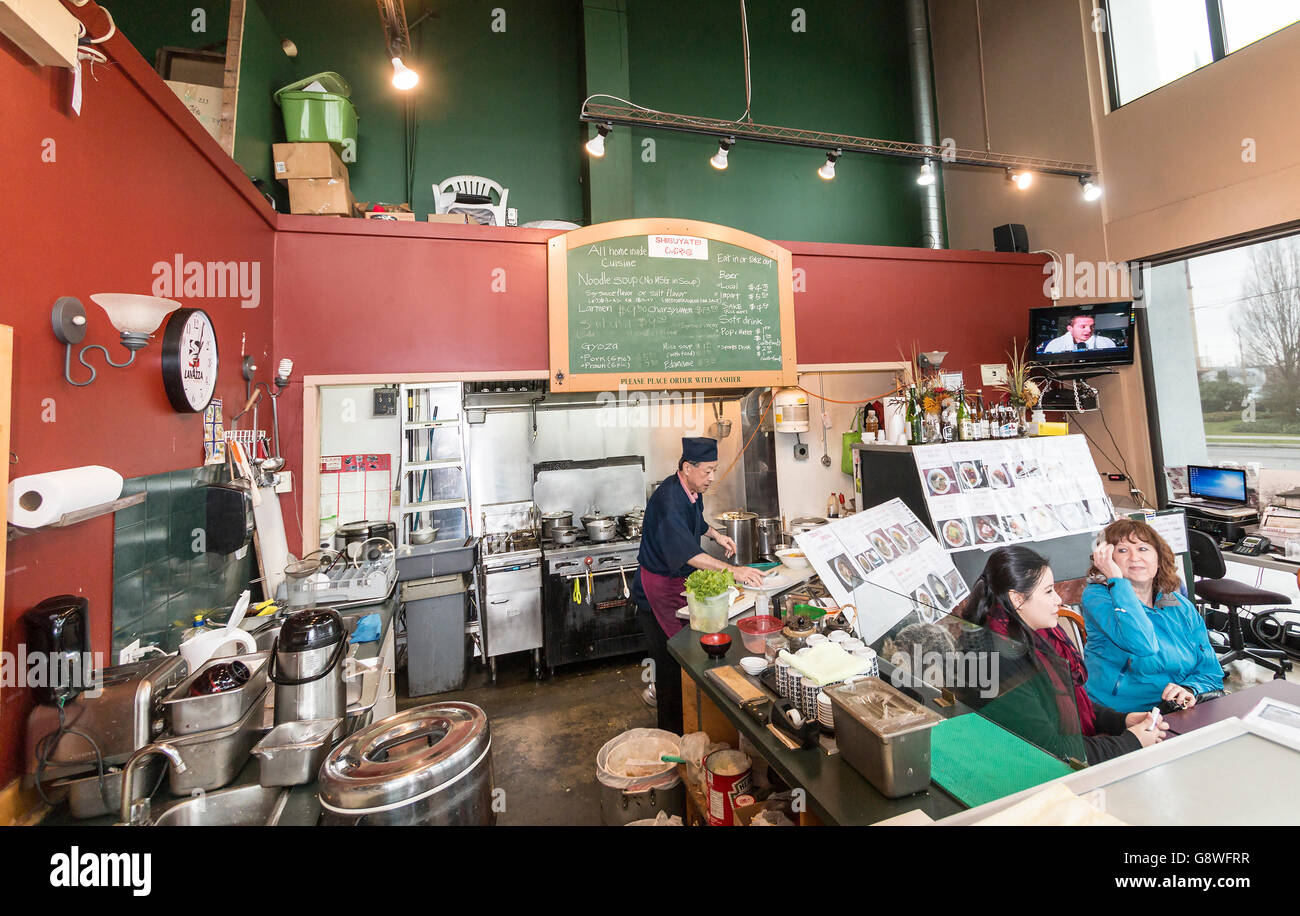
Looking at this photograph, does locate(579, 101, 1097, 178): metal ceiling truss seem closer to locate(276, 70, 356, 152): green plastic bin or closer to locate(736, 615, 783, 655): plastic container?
locate(276, 70, 356, 152): green plastic bin

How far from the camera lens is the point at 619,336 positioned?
11.5 ft

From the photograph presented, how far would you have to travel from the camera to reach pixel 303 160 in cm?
330

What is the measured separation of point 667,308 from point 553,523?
2.04 metres

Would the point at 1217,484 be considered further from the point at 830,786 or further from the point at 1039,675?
the point at 830,786

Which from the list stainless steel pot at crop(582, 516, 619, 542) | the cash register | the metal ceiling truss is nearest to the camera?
the metal ceiling truss

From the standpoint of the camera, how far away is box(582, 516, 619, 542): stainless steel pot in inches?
174

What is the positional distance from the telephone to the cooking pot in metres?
4.90

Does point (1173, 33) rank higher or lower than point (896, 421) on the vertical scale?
higher

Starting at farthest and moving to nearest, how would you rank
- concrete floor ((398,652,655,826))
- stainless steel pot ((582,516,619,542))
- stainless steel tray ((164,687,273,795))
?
stainless steel pot ((582,516,619,542)), concrete floor ((398,652,655,826)), stainless steel tray ((164,687,273,795))

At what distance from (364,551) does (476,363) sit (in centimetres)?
134

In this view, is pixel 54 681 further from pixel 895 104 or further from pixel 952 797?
pixel 895 104

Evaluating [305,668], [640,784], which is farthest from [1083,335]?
[305,668]

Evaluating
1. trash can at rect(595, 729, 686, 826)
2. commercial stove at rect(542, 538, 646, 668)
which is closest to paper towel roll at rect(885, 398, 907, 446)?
trash can at rect(595, 729, 686, 826)
